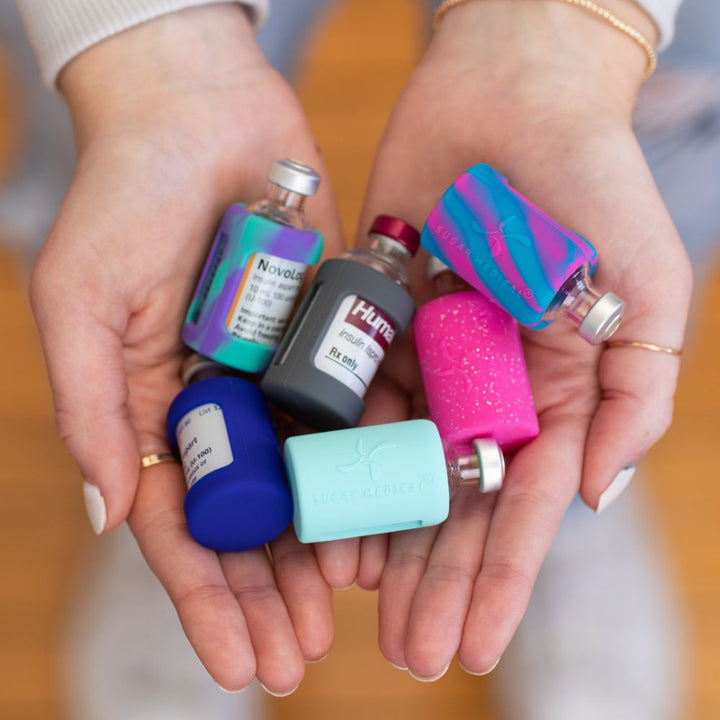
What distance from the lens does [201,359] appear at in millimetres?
1302

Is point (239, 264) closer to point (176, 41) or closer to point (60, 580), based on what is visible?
point (176, 41)

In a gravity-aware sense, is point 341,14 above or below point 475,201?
below

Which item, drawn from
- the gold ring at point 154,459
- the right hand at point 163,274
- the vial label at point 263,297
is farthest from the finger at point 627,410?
the gold ring at point 154,459

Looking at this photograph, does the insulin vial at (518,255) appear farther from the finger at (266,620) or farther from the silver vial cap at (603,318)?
the finger at (266,620)

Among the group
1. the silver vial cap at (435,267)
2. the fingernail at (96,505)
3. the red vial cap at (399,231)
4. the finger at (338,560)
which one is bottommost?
the fingernail at (96,505)

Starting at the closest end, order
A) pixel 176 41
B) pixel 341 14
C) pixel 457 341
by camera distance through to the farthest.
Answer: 1. pixel 457 341
2. pixel 176 41
3. pixel 341 14

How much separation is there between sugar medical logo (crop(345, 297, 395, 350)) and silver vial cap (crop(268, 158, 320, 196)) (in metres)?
0.19

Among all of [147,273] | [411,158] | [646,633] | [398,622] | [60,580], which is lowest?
[60,580]

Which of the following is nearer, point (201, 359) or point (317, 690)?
point (201, 359)

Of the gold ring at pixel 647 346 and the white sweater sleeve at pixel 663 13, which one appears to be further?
the white sweater sleeve at pixel 663 13

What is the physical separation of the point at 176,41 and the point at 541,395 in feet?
2.50

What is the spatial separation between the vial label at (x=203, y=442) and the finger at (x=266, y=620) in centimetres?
12

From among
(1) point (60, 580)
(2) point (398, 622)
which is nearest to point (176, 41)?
(2) point (398, 622)

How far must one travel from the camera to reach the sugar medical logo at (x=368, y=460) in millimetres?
1085
